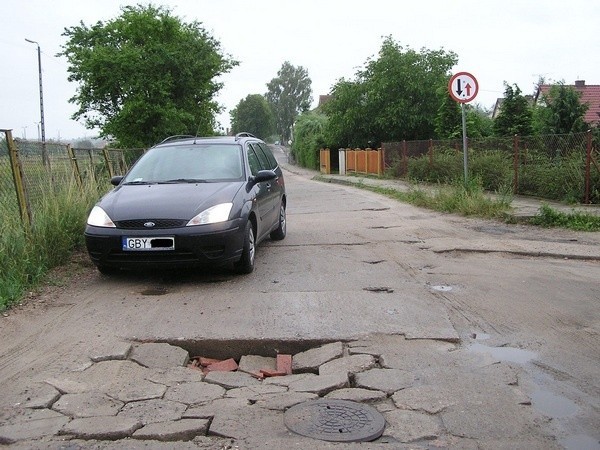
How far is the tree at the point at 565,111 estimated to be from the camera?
23764 mm

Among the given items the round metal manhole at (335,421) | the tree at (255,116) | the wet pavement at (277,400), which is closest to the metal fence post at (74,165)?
the wet pavement at (277,400)

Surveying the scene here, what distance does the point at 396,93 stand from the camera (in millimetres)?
36531

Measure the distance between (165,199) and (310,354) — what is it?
290 cm

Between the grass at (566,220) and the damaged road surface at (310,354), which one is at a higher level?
the grass at (566,220)

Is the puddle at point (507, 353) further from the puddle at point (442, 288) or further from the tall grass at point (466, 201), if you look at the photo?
the tall grass at point (466, 201)

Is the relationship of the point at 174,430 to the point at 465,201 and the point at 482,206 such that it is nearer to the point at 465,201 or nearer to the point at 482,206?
the point at 482,206

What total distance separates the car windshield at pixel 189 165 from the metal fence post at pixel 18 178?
1.19 meters

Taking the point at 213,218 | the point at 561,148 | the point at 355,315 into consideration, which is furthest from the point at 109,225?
the point at 561,148

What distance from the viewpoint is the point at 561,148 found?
48.1ft

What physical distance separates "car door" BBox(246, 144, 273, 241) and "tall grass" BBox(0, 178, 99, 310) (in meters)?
2.37

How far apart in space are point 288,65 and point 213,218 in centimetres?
10674

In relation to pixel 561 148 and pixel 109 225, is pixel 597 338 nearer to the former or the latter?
pixel 109 225

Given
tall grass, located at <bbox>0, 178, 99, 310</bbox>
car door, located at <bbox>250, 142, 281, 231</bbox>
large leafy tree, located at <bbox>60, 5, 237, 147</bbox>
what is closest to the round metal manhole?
tall grass, located at <bbox>0, 178, 99, 310</bbox>

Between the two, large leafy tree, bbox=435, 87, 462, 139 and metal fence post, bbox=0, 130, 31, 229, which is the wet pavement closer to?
metal fence post, bbox=0, 130, 31, 229
